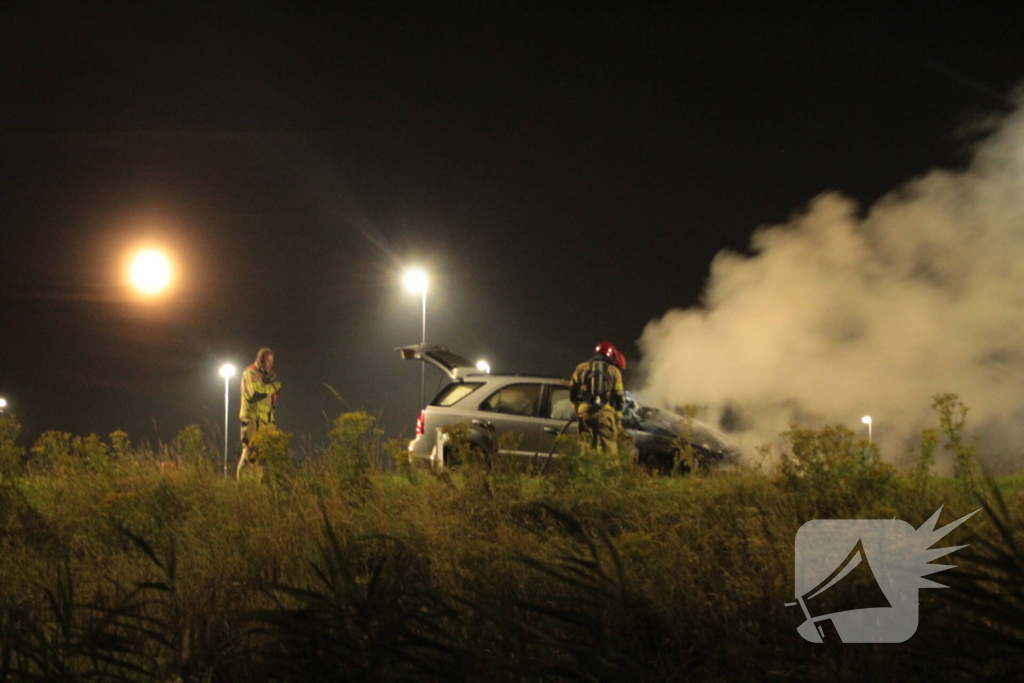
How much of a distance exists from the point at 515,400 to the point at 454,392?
941mm

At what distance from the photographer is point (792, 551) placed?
4598 millimetres

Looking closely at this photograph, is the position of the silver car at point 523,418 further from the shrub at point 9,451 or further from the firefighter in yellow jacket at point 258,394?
the shrub at point 9,451

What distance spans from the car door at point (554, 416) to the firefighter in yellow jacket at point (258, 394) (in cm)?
414

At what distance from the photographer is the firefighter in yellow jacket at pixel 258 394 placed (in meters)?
11.9

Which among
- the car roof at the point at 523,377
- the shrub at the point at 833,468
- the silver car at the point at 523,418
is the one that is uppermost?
the car roof at the point at 523,377

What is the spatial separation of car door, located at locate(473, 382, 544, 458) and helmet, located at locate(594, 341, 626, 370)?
1238 millimetres

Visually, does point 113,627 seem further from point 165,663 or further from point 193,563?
point 193,563

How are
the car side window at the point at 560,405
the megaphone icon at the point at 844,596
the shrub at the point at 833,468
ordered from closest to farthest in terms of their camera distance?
1. the megaphone icon at the point at 844,596
2. the shrub at the point at 833,468
3. the car side window at the point at 560,405

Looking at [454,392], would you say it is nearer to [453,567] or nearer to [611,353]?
[611,353]

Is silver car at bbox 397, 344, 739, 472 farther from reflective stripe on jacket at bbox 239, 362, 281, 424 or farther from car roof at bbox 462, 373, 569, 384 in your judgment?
reflective stripe on jacket at bbox 239, 362, 281, 424

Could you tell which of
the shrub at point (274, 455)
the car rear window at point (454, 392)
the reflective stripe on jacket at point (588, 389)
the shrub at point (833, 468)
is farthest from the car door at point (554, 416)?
the shrub at point (833, 468)

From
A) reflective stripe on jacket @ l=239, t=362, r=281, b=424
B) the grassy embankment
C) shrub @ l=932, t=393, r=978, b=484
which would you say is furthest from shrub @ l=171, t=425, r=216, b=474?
shrub @ l=932, t=393, r=978, b=484

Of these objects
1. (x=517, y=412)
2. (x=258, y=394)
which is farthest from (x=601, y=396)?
(x=258, y=394)

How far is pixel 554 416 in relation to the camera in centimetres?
1030
